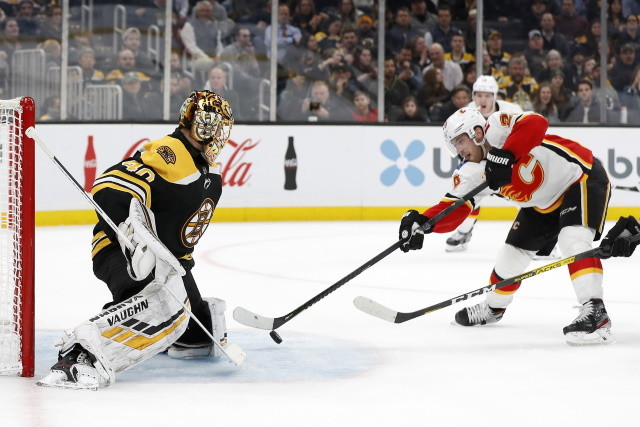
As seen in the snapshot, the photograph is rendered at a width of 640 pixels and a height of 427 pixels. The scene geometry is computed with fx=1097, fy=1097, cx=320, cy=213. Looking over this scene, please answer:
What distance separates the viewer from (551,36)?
31.4 feet

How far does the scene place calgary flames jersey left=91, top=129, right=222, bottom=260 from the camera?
3.05 metres

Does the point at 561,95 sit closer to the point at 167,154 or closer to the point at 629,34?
the point at 629,34

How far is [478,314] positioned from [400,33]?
5.43 m

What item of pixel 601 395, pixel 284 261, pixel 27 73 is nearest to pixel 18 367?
pixel 601 395

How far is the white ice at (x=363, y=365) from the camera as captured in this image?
278 cm

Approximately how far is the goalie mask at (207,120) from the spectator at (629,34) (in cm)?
686

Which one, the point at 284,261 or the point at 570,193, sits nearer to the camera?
the point at 570,193

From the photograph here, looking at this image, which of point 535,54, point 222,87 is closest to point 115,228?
point 222,87

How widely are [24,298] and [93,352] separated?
0.34 m

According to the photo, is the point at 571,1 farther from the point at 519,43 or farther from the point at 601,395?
the point at 601,395

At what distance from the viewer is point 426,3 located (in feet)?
31.0

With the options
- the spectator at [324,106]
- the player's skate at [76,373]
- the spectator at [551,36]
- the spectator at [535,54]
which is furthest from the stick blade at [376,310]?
the spectator at [551,36]

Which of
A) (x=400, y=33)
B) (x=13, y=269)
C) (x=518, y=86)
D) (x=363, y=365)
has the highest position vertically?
(x=400, y=33)

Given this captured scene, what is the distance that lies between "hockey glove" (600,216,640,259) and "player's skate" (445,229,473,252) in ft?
10.1
